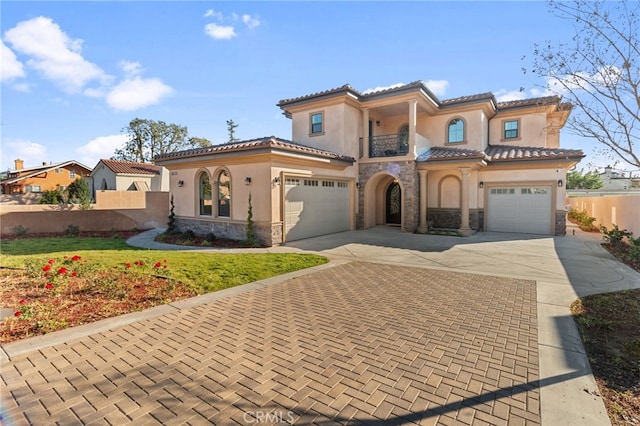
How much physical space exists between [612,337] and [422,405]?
369cm

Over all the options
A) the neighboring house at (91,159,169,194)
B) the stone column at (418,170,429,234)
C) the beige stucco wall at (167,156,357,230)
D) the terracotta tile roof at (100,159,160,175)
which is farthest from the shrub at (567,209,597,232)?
the terracotta tile roof at (100,159,160,175)

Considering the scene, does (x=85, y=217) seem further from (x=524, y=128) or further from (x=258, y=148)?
(x=524, y=128)

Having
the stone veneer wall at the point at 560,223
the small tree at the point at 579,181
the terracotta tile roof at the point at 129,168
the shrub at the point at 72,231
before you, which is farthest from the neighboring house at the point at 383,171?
the small tree at the point at 579,181

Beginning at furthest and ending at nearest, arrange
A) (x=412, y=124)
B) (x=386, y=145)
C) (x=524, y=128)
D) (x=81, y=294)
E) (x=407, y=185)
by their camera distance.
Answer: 1. (x=524, y=128)
2. (x=386, y=145)
3. (x=407, y=185)
4. (x=412, y=124)
5. (x=81, y=294)

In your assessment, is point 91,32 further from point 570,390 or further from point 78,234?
point 570,390

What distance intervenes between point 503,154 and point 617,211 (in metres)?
5.77

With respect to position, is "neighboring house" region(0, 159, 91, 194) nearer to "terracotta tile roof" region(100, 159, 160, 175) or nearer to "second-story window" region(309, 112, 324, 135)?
"terracotta tile roof" region(100, 159, 160, 175)

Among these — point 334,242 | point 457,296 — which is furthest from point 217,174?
point 457,296

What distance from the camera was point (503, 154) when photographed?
699 inches

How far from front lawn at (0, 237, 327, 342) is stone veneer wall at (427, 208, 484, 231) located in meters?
11.1

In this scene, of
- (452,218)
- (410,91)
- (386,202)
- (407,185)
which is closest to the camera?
(410,91)

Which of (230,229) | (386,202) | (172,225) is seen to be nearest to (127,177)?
(172,225)

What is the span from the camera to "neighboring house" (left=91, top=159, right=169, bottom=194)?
34.5 m

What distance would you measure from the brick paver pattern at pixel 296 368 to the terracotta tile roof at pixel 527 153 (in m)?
13.3
